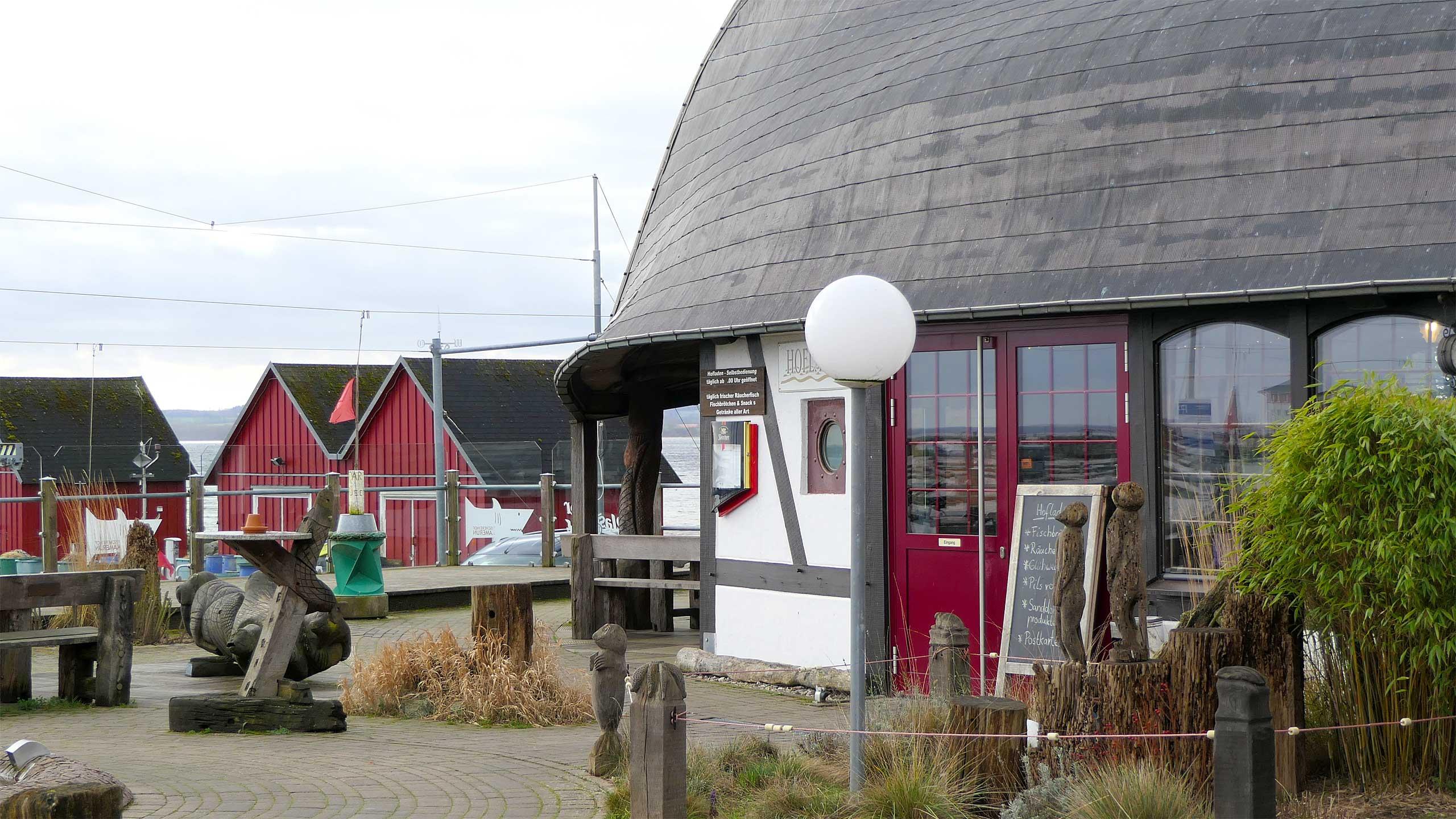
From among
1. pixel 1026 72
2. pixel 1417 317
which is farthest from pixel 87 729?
pixel 1417 317

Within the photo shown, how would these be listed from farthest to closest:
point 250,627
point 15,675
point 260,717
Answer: point 250,627
point 15,675
point 260,717

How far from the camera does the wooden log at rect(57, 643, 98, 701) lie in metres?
10.2

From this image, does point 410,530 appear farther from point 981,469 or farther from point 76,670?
point 981,469

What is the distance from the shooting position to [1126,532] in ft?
22.5

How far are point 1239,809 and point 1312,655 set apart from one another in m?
3.04

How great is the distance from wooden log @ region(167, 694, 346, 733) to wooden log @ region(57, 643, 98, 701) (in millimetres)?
1609

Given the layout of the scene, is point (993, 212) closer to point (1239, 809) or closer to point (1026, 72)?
point (1026, 72)

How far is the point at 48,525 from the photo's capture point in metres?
17.9

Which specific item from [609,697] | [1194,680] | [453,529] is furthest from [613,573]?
[453,529]

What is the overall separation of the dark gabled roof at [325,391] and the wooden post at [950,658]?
1279 inches

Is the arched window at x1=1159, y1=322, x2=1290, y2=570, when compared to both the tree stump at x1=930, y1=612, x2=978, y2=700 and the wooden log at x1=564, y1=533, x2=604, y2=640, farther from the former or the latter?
the wooden log at x1=564, y1=533, x2=604, y2=640

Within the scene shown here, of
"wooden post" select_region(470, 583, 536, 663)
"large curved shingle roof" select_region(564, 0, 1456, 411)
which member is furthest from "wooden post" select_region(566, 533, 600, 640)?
"wooden post" select_region(470, 583, 536, 663)

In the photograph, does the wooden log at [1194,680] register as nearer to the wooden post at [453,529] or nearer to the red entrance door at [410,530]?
the wooden post at [453,529]

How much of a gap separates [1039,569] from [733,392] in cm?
321
